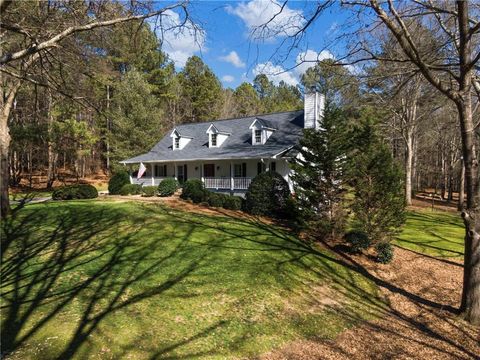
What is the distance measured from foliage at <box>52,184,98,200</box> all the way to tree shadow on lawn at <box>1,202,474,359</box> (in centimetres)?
523

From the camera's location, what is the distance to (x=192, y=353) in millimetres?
5312

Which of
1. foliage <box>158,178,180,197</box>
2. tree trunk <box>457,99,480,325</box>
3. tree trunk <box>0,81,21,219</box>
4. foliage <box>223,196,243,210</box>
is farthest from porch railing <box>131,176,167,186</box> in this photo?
tree trunk <box>457,99,480,325</box>

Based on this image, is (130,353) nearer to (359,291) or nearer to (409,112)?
Result: (359,291)

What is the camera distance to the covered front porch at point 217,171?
23250 millimetres

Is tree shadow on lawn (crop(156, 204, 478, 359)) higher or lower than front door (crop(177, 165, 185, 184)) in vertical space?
lower

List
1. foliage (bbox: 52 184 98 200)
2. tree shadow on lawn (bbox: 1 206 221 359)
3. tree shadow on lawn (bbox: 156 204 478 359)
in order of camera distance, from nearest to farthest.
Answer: tree shadow on lawn (bbox: 1 206 221 359) < tree shadow on lawn (bbox: 156 204 478 359) < foliage (bbox: 52 184 98 200)

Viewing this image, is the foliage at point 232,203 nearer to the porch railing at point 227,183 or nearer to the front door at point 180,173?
the porch railing at point 227,183

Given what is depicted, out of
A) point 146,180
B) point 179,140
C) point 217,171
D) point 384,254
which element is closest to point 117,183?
point 146,180

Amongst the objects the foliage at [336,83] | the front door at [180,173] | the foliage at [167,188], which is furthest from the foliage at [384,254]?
Answer: the front door at [180,173]

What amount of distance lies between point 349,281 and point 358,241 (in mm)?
2690

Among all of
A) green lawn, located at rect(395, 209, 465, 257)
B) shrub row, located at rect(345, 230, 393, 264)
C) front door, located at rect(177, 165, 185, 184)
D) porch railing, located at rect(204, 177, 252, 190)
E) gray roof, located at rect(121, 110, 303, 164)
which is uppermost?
gray roof, located at rect(121, 110, 303, 164)

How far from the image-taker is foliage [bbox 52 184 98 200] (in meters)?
19.4

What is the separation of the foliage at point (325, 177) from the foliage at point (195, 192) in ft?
24.9

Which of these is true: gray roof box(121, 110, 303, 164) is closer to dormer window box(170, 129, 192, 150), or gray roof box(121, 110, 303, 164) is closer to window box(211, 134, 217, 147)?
dormer window box(170, 129, 192, 150)
